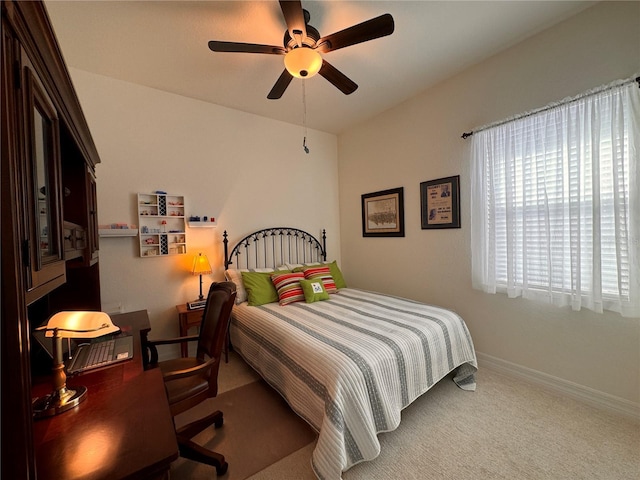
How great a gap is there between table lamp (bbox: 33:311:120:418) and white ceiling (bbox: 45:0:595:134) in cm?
201

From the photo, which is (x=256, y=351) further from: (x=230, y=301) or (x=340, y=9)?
(x=340, y=9)

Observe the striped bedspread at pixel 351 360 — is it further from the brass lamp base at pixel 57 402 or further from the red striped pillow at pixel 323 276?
the brass lamp base at pixel 57 402

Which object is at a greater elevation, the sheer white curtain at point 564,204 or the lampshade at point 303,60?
the lampshade at point 303,60

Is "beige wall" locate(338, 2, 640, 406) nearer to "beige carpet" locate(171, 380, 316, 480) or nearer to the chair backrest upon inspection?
"beige carpet" locate(171, 380, 316, 480)

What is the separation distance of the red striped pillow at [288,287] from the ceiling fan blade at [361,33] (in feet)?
7.03

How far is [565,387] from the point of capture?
2098 millimetres

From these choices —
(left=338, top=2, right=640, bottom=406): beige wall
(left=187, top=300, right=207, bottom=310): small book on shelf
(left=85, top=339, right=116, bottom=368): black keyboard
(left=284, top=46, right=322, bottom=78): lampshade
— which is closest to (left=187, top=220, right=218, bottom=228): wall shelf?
(left=187, top=300, right=207, bottom=310): small book on shelf

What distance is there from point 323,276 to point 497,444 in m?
2.09

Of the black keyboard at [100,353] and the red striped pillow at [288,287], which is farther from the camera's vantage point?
the red striped pillow at [288,287]

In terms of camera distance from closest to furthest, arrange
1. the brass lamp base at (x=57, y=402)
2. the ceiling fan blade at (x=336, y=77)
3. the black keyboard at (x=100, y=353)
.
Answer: the brass lamp base at (x=57, y=402) < the black keyboard at (x=100, y=353) < the ceiling fan blade at (x=336, y=77)

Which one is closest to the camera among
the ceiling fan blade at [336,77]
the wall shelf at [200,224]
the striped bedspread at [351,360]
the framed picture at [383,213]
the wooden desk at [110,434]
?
the wooden desk at [110,434]

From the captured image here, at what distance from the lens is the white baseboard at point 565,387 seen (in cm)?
185

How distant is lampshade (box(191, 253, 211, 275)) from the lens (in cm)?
280

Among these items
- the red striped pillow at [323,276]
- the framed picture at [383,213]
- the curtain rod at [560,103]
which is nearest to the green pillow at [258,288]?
the red striped pillow at [323,276]
